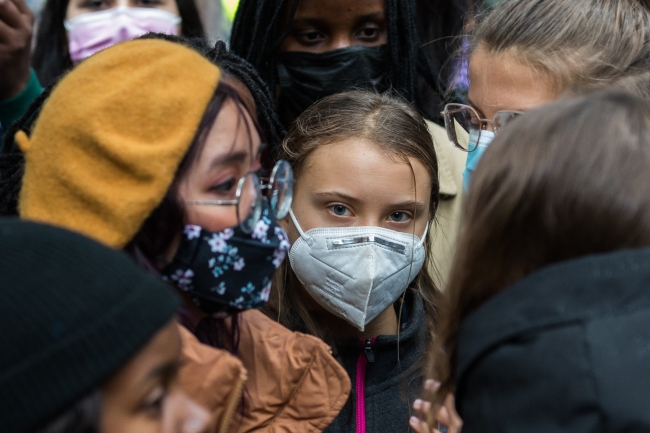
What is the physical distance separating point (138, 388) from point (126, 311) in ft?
0.49

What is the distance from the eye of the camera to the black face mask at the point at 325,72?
143 inches

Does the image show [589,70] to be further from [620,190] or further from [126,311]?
[126,311]

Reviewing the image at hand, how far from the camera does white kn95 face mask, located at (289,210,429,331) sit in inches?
104

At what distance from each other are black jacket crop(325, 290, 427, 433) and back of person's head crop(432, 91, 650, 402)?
1.04 m

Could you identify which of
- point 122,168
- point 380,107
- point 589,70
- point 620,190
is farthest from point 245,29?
point 620,190

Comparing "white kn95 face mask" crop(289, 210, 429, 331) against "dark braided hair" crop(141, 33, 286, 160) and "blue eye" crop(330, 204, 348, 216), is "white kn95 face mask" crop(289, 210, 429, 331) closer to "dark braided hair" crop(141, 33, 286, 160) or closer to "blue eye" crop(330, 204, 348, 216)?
"blue eye" crop(330, 204, 348, 216)

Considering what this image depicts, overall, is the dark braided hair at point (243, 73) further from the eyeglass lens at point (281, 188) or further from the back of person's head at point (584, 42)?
the back of person's head at point (584, 42)

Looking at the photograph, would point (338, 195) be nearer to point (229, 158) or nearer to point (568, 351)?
point (229, 158)

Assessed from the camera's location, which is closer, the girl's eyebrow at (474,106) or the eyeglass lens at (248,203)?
the eyeglass lens at (248,203)

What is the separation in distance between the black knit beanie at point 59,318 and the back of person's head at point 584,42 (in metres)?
1.71

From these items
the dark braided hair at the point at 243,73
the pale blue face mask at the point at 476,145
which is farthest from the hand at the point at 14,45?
the pale blue face mask at the point at 476,145

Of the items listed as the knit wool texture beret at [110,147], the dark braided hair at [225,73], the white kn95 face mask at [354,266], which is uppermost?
the knit wool texture beret at [110,147]

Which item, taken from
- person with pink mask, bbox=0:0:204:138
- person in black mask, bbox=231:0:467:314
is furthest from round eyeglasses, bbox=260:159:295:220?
person with pink mask, bbox=0:0:204:138

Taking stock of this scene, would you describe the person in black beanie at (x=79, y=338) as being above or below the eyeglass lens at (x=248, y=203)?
above
